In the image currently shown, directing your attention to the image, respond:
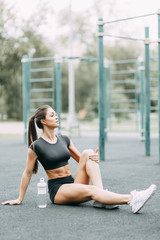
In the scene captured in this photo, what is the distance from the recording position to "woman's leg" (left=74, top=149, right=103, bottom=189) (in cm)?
353

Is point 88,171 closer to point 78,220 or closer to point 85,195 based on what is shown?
point 85,195

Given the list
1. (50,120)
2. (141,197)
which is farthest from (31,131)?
(141,197)

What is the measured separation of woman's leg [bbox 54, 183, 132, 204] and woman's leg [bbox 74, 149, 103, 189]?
0.34 ft

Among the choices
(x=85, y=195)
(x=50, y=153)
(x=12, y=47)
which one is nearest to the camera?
(x=85, y=195)

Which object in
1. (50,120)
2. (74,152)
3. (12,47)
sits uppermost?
(12,47)

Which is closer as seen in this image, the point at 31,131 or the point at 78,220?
the point at 78,220

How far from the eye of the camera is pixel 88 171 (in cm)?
359

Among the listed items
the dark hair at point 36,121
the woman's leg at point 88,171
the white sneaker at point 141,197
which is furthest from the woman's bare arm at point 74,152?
the white sneaker at point 141,197

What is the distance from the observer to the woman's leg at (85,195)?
328cm

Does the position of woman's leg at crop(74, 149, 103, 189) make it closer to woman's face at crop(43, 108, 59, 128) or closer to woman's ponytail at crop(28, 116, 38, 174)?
woman's face at crop(43, 108, 59, 128)

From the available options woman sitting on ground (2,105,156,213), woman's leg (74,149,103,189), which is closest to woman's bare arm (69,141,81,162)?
woman sitting on ground (2,105,156,213)

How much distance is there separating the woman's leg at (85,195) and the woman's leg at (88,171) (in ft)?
0.34

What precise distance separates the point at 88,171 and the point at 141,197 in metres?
0.62

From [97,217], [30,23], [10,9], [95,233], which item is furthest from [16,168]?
[30,23]
